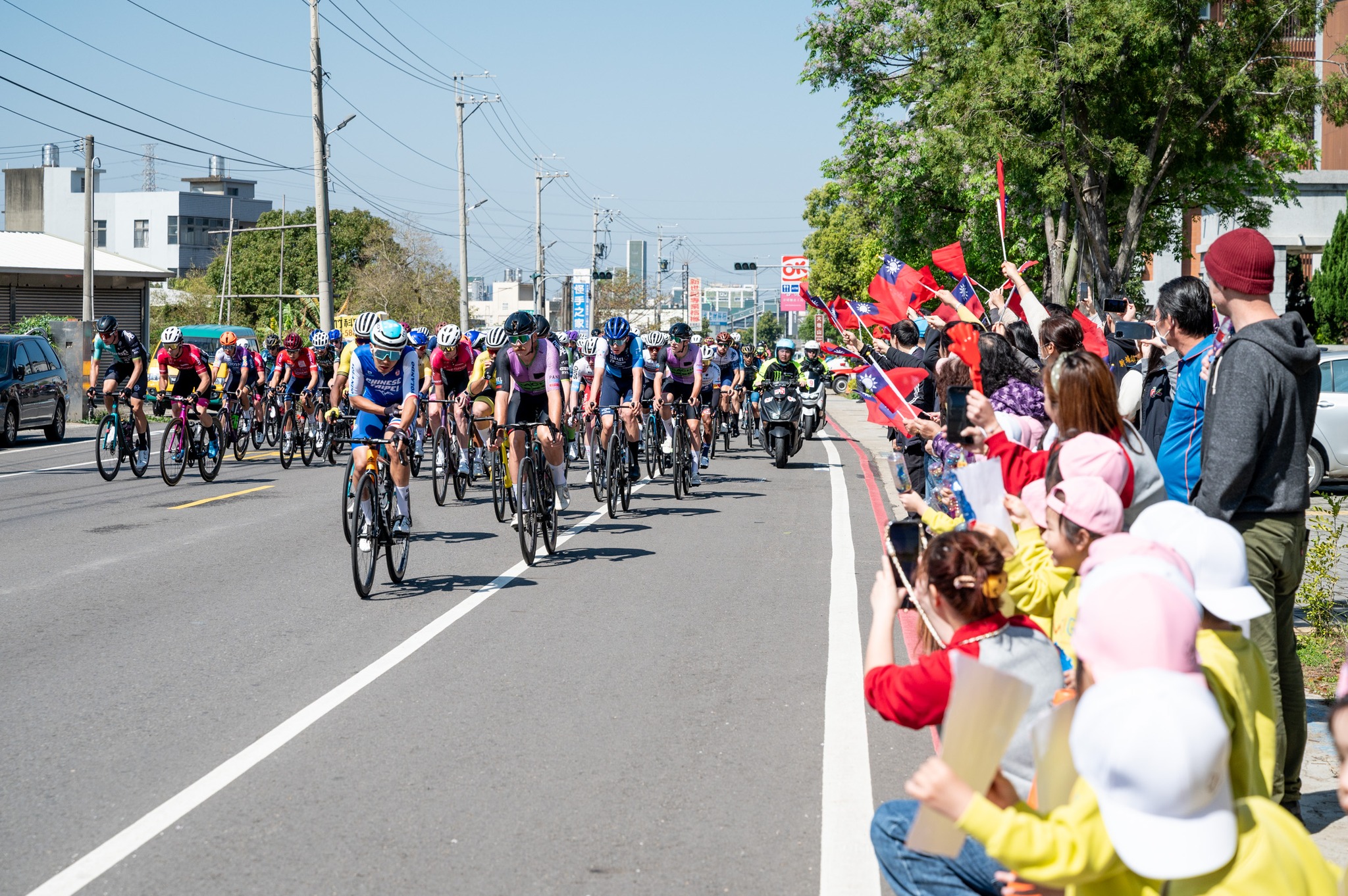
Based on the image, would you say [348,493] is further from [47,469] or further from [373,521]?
[47,469]

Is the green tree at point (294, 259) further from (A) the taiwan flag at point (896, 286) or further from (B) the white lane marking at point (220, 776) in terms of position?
(B) the white lane marking at point (220, 776)

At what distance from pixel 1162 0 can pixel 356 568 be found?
55.6 ft

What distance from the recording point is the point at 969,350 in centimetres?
723

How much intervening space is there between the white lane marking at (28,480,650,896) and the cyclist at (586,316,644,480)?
595cm

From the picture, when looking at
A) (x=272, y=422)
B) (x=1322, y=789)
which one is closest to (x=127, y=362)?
(x=272, y=422)

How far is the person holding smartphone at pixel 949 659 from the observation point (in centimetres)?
321

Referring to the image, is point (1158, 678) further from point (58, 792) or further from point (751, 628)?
point (751, 628)

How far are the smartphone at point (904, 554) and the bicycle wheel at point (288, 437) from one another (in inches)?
705

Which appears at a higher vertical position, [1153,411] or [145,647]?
[1153,411]

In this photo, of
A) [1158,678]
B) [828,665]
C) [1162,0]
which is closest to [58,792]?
[828,665]

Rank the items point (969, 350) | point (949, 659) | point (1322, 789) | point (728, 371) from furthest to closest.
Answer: point (728, 371), point (969, 350), point (1322, 789), point (949, 659)

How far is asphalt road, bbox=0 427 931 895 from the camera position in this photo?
181 inches

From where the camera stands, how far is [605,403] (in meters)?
14.9

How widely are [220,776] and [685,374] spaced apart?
488 inches
